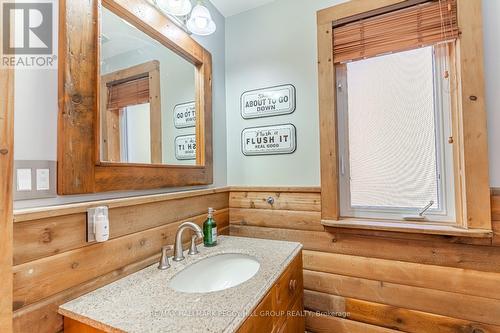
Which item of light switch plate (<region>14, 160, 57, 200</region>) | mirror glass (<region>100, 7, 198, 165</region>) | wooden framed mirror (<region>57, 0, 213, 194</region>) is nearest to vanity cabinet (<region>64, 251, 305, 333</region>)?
light switch plate (<region>14, 160, 57, 200</region>)

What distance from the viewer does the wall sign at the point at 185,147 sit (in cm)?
139

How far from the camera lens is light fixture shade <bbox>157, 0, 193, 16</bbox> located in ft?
4.00

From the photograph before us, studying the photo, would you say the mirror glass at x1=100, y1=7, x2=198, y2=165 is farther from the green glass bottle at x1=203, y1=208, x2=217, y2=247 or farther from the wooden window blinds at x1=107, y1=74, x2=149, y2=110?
the green glass bottle at x1=203, y1=208, x2=217, y2=247

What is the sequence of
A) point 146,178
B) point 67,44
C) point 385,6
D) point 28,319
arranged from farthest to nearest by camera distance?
point 385,6 < point 146,178 < point 67,44 < point 28,319

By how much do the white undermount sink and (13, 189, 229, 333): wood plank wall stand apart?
188 millimetres

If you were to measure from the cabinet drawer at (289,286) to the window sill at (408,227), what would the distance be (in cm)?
36

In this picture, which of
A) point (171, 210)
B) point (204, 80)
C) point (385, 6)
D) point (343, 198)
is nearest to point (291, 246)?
point (343, 198)

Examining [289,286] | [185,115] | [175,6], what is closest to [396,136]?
[289,286]

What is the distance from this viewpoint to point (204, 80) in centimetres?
159

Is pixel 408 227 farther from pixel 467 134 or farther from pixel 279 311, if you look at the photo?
pixel 279 311

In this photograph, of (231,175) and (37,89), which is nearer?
(37,89)

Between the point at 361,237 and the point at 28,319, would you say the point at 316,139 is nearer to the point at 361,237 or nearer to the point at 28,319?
the point at 361,237

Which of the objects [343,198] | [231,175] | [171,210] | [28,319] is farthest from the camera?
[231,175]

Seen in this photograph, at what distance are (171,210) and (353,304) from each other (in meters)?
1.20
